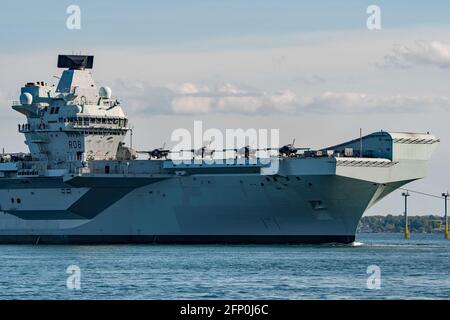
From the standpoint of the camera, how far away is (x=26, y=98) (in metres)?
62.6

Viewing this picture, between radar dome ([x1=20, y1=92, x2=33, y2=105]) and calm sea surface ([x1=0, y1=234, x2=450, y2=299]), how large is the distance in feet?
34.7

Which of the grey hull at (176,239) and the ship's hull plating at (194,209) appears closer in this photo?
the ship's hull plating at (194,209)

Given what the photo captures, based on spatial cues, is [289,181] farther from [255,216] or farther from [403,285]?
[403,285]

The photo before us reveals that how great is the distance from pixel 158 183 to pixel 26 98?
11023mm

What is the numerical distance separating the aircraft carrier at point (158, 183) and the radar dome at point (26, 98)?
0.06 meters

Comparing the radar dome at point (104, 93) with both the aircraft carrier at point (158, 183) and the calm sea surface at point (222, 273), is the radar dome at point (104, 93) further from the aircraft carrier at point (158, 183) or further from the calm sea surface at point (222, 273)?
the calm sea surface at point (222, 273)

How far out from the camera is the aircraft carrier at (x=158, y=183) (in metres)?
53.2

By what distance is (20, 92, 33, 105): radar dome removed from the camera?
6247 cm

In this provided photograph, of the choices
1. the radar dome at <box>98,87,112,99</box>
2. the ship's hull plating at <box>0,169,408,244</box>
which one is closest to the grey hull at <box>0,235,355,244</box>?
the ship's hull plating at <box>0,169,408,244</box>

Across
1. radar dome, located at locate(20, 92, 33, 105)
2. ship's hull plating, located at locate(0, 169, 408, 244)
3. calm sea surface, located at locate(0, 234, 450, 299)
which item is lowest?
calm sea surface, located at locate(0, 234, 450, 299)

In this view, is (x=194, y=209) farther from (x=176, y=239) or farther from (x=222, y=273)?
(x=222, y=273)

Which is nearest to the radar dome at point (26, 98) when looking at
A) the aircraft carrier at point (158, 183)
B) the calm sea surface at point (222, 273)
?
the aircraft carrier at point (158, 183)

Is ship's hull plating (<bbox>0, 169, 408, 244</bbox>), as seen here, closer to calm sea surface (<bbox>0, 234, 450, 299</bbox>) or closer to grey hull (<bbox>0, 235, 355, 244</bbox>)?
grey hull (<bbox>0, 235, 355, 244</bbox>)

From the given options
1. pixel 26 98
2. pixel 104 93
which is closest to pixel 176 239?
pixel 104 93
